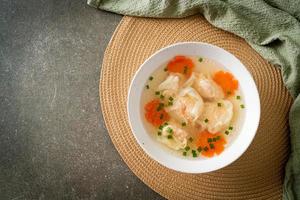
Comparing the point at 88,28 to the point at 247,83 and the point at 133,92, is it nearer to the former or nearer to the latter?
the point at 133,92

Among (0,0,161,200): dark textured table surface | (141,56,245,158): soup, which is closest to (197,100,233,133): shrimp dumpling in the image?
(141,56,245,158): soup

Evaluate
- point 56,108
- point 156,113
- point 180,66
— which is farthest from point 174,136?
point 56,108

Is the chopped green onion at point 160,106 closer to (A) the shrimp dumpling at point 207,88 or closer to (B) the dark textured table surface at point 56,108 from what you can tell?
(A) the shrimp dumpling at point 207,88

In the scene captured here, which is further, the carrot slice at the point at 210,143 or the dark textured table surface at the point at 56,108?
the dark textured table surface at the point at 56,108

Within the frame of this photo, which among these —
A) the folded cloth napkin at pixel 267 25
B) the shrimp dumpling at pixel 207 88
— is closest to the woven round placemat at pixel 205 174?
the folded cloth napkin at pixel 267 25

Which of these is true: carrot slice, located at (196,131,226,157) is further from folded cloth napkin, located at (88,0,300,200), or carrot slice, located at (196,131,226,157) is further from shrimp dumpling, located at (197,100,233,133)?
folded cloth napkin, located at (88,0,300,200)

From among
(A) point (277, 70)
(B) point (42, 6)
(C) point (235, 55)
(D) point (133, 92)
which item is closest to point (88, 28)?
(B) point (42, 6)
